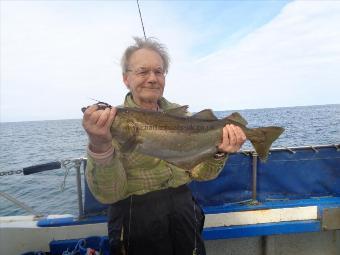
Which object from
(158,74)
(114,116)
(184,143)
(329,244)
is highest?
(158,74)

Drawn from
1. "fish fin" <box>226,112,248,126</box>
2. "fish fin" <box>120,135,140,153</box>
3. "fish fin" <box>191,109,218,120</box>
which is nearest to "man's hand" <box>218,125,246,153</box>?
"fish fin" <box>226,112,248,126</box>

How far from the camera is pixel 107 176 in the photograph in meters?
3.37

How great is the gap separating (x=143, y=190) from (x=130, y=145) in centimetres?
52

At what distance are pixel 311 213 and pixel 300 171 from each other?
0.74 metres

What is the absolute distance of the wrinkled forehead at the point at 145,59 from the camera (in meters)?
3.82

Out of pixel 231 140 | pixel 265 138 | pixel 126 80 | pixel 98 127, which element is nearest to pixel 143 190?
pixel 98 127

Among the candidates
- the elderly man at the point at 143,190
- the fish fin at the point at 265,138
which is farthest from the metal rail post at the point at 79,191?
the fish fin at the point at 265,138

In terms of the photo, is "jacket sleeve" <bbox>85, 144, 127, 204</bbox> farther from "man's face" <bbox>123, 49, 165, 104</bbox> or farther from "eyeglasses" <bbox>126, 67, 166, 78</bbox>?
"eyeglasses" <bbox>126, 67, 166, 78</bbox>

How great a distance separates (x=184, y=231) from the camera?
375cm

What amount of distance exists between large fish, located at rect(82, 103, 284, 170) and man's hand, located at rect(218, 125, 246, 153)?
0.08 meters

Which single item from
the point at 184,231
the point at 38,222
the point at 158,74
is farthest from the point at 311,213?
the point at 38,222

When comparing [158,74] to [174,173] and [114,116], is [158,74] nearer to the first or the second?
[114,116]

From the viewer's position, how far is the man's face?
379cm

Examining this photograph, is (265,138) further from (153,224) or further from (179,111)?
(153,224)
